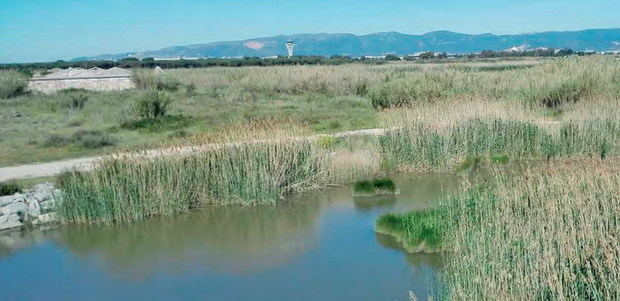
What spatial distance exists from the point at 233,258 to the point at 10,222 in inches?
196

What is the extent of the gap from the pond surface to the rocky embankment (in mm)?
390

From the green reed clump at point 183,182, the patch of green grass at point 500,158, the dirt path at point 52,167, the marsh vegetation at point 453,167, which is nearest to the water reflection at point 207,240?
the green reed clump at point 183,182

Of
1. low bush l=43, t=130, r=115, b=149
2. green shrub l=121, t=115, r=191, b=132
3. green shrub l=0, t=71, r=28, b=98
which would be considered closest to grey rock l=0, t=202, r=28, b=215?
low bush l=43, t=130, r=115, b=149

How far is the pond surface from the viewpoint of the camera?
29.3 ft

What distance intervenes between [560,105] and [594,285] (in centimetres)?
1929

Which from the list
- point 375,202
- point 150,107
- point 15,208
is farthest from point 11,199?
point 150,107

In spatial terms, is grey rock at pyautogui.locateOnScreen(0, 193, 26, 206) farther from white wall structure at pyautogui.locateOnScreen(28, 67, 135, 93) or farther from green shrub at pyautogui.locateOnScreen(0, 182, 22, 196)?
white wall structure at pyautogui.locateOnScreen(28, 67, 135, 93)

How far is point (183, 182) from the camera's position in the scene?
43.3ft

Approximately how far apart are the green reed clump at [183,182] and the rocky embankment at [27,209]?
17.0 inches

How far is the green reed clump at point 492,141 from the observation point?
15.6 metres

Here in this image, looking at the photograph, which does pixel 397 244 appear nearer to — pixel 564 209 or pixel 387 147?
pixel 564 209

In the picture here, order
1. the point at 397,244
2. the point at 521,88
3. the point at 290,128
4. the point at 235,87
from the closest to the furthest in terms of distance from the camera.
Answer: the point at 397,244
the point at 290,128
the point at 521,88
the point at 235,87

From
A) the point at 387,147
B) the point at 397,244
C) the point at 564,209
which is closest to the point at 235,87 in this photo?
the point at 387,147

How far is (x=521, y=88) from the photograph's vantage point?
2620cm
